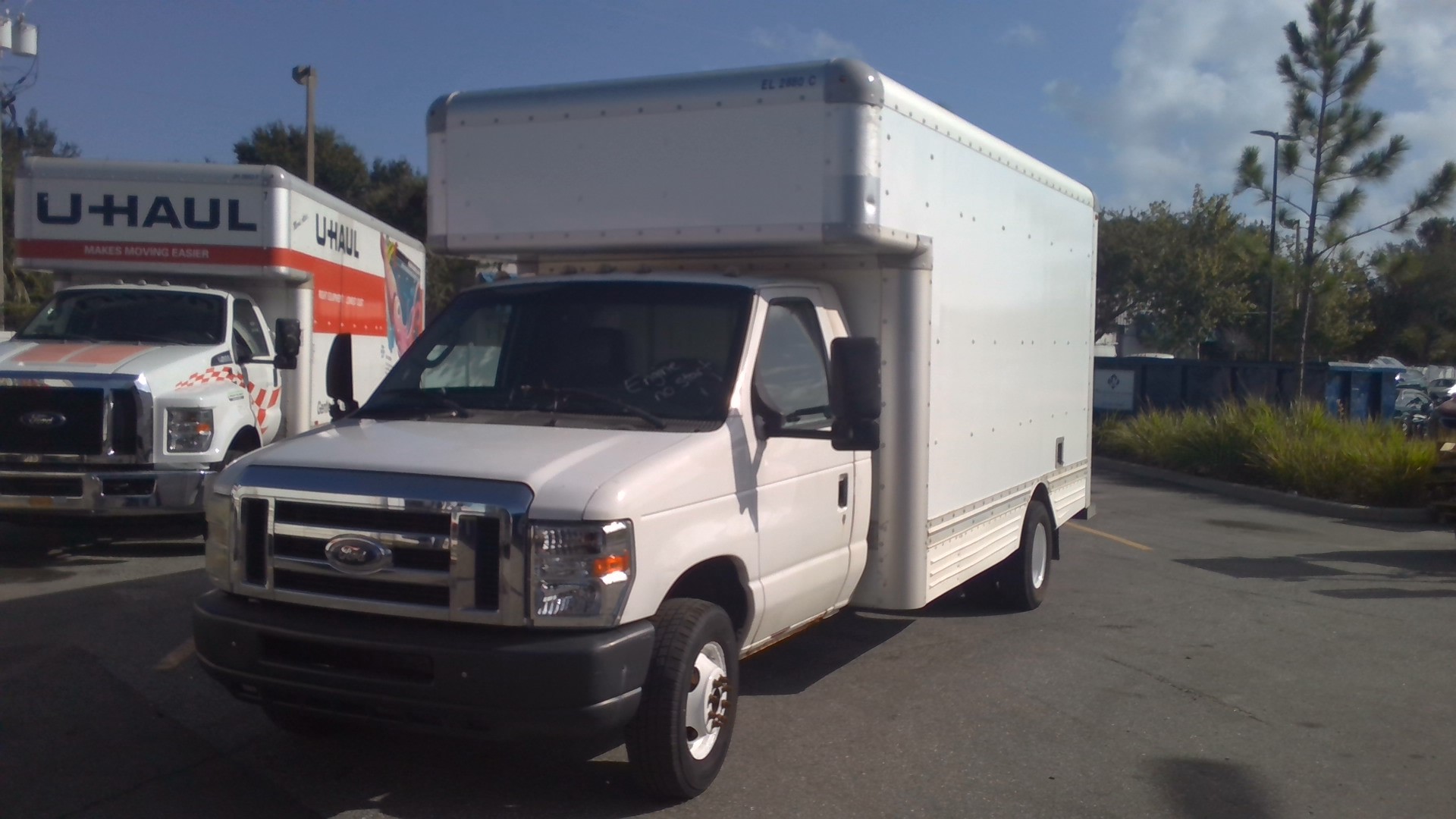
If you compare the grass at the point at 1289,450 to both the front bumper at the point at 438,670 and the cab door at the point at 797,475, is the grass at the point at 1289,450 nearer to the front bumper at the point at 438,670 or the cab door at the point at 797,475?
the cab door at the point at 797,475

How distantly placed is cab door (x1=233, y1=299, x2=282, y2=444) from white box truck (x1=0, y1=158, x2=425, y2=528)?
0.06ft

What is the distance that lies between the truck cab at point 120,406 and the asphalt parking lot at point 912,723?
2.07ft

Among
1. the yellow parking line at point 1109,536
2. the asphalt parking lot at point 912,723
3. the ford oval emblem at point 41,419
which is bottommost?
the asphalt parking lot at point 912,723

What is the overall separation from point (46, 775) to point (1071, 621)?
20.6 ft

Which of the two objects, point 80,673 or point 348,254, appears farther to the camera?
point 348,254

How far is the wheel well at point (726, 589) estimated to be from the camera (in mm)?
5230

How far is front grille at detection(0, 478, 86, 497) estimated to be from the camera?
30.3ft

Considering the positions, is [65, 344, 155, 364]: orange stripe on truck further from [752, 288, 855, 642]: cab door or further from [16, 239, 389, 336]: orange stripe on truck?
[752, 288, 855, 642]: cab door

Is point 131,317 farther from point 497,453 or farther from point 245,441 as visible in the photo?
point 497,453

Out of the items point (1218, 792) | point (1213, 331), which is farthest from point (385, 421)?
point (1213, 331)

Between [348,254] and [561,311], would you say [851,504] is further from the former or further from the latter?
[348,254]

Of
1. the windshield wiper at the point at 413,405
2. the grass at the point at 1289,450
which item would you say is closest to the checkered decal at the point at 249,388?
the windshield wiper at the point at 413,405

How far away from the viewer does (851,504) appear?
20.3 feet

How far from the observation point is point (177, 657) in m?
6.92
